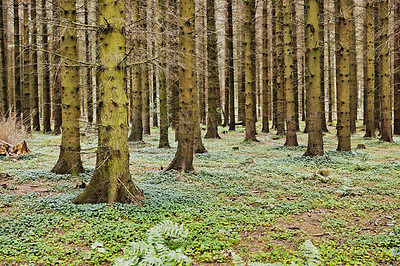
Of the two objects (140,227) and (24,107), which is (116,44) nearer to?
(140,227)

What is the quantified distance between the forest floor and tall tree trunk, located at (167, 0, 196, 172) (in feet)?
1.54

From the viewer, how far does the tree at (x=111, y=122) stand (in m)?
5.24

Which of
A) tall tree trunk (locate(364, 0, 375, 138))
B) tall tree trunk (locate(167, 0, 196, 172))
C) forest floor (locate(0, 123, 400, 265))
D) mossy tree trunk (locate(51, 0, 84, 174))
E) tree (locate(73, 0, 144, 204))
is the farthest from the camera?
tall tree trunk (locate(364, 0, 375, 138))

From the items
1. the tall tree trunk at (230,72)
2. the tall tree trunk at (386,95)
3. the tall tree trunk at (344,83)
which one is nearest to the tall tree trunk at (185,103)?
the tall tree trunk at (344,83)

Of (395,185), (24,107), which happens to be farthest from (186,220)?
(24,107)

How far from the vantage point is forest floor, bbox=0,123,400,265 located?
3.76 meters

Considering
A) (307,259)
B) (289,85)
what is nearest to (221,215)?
(307,259)

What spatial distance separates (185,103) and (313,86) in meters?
5.37

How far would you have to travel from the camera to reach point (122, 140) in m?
5.34

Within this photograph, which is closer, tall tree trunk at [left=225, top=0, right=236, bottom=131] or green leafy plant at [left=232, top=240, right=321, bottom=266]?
green leafy plant at [left=232, top=240, right=321, bottom=266]

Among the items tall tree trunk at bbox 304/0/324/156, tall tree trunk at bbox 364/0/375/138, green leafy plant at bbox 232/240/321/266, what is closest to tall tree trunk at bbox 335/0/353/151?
tall tree trunk at bbox 304/0/324/156

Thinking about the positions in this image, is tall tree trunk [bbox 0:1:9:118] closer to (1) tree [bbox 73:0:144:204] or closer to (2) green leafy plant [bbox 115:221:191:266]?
(1) tree [bbox 73:0:144:204]

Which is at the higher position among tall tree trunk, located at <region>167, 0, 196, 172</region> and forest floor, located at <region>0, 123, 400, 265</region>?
tall tree trunk, located at <region>167, 0, 196, 172</region>

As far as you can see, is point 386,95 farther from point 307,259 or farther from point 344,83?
point 307,259
